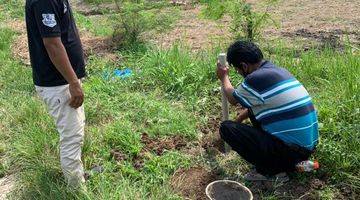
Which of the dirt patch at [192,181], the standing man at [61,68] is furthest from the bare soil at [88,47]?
the standing man at [61,68]

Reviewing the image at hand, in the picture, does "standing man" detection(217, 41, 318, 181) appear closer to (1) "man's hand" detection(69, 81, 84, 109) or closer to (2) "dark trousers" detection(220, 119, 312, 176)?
(2) "dark trousers" detection(220, 119, 312, 176)

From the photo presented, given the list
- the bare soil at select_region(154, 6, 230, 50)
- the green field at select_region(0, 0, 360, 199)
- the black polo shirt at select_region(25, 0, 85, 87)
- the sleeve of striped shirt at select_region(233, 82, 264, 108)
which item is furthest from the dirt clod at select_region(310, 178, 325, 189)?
the bare soil at select_region(154, 6, 230, 50)

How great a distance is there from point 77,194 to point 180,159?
97cm

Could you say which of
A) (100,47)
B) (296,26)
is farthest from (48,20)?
(296,26)

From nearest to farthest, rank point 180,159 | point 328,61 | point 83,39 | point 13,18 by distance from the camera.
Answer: point 180,159 < point 328,61 < point 83,39 < point 13,18

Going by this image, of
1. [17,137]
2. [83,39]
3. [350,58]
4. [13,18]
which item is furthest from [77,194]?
[13,18]

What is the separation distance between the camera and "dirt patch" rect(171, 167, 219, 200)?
140 inches

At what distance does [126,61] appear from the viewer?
6438mm

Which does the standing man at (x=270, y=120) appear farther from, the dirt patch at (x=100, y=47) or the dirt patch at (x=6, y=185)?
the dirt patch at (x=100, y=47)

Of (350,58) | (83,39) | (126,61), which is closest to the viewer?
(350,58)

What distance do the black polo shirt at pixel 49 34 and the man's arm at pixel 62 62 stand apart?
0.05m

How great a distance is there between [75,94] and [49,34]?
459mm

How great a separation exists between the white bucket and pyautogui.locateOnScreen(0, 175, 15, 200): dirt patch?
173 centimetres

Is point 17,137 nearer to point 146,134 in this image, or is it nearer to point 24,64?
point 146,134
